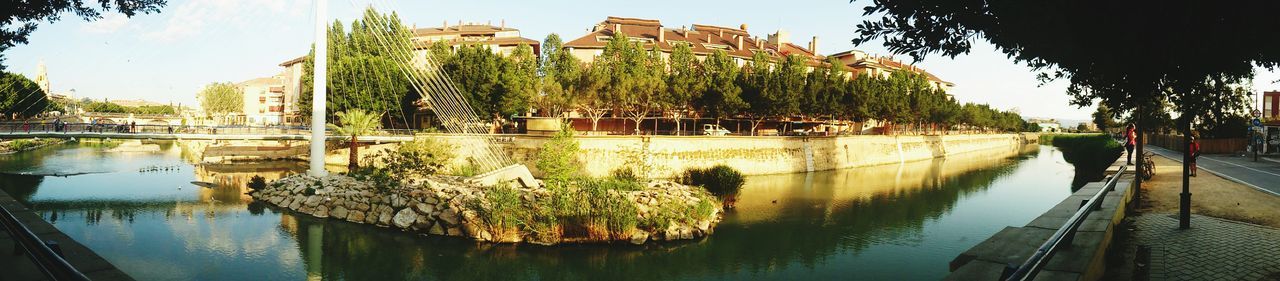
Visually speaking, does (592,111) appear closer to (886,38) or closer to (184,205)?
(184,205)

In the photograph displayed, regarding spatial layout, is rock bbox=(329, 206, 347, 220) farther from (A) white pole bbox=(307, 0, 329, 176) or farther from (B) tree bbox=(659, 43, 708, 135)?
(B) tree bbox=(659, 43, 708, 135)

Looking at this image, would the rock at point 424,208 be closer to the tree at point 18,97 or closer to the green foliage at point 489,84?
the green foliage at point 489,84

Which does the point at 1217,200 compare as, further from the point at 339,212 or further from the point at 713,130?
the point at 713,130

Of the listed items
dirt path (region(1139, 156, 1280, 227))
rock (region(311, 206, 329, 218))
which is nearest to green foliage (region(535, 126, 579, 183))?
rock (region(311, 206, 329, 218))

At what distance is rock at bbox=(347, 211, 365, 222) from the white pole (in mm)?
6685

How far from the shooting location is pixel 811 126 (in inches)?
2416

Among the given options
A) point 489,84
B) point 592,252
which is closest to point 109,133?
point 489,84

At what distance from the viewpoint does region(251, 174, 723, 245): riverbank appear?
642 inches

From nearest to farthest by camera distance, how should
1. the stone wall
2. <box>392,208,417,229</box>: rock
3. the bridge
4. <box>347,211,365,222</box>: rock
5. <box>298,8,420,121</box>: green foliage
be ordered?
<box>392,208,417,229</box>: rock
<box>347,211,365,222</box>: rock
the bridge
the stone wall
<box>298,8,420,121</box>: green foliage

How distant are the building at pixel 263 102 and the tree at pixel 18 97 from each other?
23.2 m

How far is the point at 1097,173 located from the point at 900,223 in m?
18.3

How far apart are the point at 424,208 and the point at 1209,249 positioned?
17.1 meters

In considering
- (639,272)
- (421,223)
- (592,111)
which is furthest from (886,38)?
(592,111)

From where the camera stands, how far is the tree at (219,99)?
78.7m
